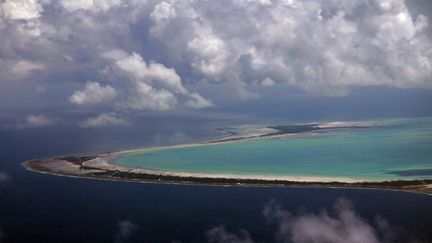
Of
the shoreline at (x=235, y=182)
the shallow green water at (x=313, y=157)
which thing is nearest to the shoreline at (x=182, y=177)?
the shoreline at (x=235, y=182)

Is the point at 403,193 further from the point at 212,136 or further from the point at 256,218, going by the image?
the point at 212,136

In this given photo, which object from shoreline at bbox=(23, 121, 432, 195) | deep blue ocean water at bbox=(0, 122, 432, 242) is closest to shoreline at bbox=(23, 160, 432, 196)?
shoreline at bbox=(23, 121, 432, 195)

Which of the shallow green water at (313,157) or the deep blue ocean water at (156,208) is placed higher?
the shallow green water at (313,157)

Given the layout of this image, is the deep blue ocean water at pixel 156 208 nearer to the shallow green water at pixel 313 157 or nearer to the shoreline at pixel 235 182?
the shoreline at pixel 235 182

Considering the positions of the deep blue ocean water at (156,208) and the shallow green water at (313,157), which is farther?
the shallow green water at (313,157)

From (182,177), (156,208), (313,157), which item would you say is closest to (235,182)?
(182,177)

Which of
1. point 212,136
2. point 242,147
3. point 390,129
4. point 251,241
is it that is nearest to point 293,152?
point 242,147

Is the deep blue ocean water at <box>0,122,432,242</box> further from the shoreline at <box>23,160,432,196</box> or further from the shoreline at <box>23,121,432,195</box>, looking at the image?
the shoreline at <box>23,121,432,195</box>

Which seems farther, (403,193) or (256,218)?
(403,193)
